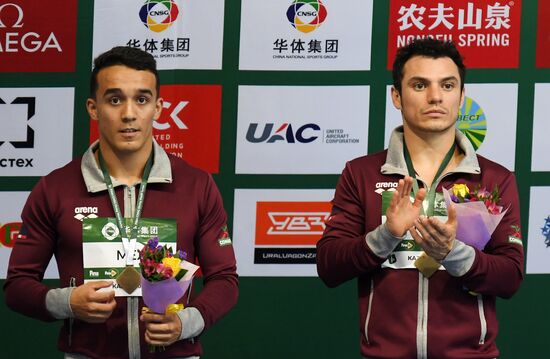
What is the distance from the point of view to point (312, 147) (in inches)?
182

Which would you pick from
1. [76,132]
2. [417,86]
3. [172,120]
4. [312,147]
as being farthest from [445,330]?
[76,132]

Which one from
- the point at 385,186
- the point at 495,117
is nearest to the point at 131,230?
the point at 385,186

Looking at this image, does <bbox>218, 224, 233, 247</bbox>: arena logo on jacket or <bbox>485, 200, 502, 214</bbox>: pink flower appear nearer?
<bbox>485, 200, 502, 214</bbox>: pink flower

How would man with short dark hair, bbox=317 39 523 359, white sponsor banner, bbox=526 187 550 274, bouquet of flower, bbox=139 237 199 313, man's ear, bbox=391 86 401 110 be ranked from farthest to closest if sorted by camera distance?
white sponsor banner, bbox=526 187 550 274 → man's ear, bbox=391 86 401 110 → man with short dark hair, bbox=317 39 523 359 → bouquet of flower, bbox=139 237 199 313

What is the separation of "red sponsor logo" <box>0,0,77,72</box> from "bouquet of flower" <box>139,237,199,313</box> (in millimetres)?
2125

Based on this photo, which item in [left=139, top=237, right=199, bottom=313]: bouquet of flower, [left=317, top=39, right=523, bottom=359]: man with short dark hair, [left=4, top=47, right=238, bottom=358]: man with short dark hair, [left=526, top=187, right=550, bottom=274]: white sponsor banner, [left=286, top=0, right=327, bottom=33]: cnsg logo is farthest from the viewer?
[left=286, top=0, right=327, bottom=33]: cnsg logo

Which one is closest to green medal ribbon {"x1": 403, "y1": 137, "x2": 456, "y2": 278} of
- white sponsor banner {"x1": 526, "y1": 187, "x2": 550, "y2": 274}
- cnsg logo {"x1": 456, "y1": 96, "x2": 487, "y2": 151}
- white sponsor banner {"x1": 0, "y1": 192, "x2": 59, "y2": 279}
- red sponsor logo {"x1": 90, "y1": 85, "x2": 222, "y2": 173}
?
cnsg logo {"x1": 456, "y1": 96, "x2": 487, "y2": 151}

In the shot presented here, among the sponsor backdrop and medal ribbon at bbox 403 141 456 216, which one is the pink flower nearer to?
medal ribbon at bbox 403 141 456 216

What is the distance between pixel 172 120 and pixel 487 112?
1469 millimetres

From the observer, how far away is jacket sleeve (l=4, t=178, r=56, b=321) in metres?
3.03

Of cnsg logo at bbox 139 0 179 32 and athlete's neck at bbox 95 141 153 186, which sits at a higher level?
cnsg logo at bbox 139 0 179 32

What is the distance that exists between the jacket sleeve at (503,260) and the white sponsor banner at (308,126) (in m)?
1.51

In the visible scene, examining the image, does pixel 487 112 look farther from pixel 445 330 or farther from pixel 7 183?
pixel 7 183

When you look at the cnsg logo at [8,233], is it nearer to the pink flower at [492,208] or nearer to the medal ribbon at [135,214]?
the medal ribbon at [135,214]
